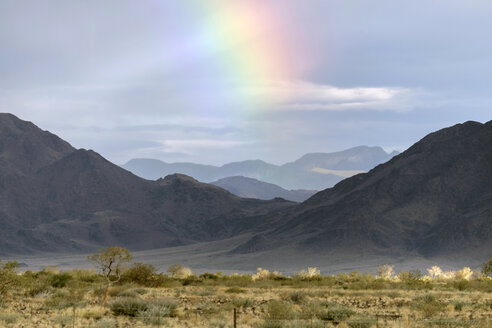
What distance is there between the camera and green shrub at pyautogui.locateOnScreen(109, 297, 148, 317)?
28031mm

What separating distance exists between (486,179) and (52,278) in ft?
543

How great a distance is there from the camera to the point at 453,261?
148875 millimetres

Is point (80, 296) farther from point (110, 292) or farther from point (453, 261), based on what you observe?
point (453, 261)

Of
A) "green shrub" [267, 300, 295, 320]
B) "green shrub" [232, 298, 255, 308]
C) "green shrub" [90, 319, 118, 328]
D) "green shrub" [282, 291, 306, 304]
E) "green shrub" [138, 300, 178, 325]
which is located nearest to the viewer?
"green shrub" [90, 319, 118, 328]

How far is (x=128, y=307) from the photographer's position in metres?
28.3

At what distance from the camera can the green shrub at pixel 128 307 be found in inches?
1104

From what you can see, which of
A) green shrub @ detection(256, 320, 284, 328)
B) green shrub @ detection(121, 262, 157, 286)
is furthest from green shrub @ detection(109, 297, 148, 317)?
green shrub @ detection(121, 262, 157, 286)

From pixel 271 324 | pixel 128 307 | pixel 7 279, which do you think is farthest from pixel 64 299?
pixel 271 324

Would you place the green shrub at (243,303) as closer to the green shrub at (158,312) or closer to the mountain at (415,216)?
the green shrub at (158,312)

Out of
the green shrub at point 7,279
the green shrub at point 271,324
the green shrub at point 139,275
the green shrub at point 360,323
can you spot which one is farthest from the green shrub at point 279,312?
the green shrub at point 139,275

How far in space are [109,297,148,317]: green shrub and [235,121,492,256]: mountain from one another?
13606 cm

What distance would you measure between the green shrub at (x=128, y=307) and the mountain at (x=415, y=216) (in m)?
136

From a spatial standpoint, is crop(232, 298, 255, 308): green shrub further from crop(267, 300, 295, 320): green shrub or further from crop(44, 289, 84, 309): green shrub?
crop(44, 289, 84, 309): green shrub

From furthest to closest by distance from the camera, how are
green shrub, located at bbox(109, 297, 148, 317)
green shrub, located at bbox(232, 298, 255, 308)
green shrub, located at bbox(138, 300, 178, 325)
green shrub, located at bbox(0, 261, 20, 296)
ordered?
green shrub, located at bbox(0, 261, 20, 296)
green shrub, located at bbox(232, 298, 255, 308)
green shrub, located at bbox(109, 297, 148, 317)
green shrub, located at bbox(138, 300, 178, 325)
